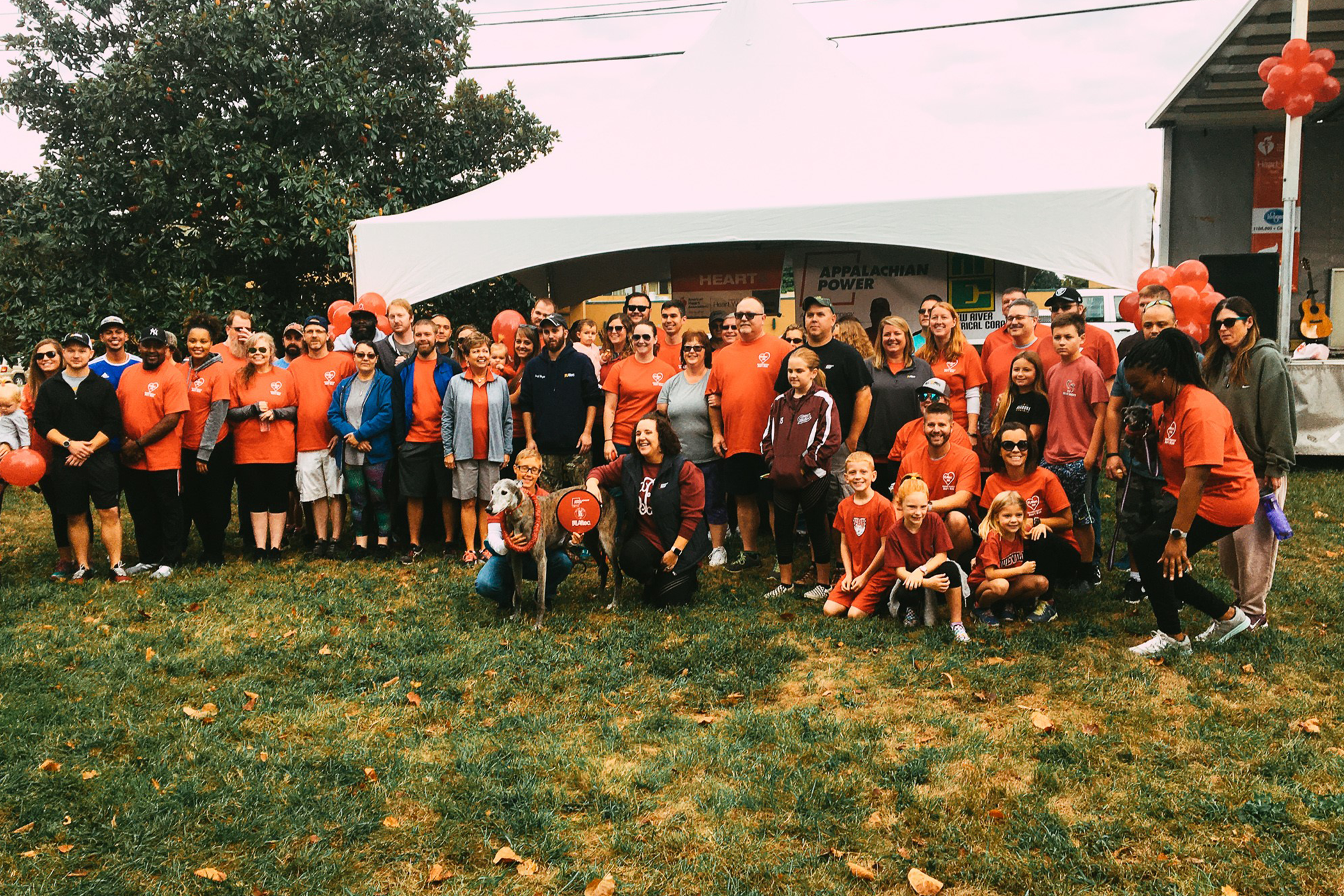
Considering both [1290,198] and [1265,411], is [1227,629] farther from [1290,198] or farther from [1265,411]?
[1290,198]

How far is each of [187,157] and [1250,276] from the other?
13032 millimetres

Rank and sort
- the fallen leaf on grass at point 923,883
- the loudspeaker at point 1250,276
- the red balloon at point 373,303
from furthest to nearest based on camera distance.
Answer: the loudspeaker at point 1250,276 < the red balloon at point 373,303 < the fallen leaf on grass at point 923,883

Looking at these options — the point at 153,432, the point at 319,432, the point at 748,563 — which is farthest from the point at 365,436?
the point at 748,563

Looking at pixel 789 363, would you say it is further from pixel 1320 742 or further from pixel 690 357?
pixel 1320 742

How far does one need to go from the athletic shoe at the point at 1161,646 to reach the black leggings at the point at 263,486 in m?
5.95

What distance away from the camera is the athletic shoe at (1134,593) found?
5801 mm

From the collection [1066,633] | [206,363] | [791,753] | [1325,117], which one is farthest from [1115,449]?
[1325,117]

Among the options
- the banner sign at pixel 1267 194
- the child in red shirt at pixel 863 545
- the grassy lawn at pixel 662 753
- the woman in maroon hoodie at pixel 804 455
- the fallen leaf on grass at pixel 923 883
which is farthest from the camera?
the banner sign at pixel 1267 194

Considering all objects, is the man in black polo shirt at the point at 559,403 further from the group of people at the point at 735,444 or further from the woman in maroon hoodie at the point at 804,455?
the woman in maroon hoodie at the point at 804,455

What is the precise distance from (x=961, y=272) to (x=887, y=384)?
163 inches

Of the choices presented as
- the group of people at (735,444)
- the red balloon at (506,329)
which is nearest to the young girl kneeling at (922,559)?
the group of people at (735,444)

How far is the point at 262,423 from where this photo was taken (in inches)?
280

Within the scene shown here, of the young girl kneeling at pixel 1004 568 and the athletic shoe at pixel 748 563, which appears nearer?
the young girl kneeling at pixel 1004 568

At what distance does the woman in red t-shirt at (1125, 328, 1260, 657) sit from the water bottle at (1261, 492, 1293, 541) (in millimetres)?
308
